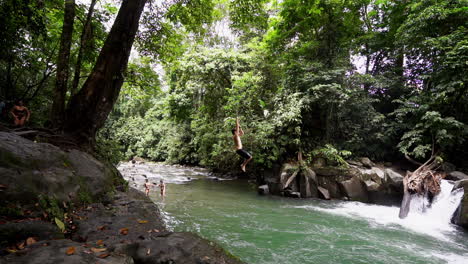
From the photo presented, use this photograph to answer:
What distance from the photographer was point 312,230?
761 centimetres

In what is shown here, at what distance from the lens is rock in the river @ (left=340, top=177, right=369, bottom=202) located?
11.8 m

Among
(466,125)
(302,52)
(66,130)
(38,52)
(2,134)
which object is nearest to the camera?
(2,134)

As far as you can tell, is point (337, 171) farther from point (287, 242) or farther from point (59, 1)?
point (59, 1)

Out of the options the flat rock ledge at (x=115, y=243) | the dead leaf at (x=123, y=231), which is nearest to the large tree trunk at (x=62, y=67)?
the flat rock ledge at (x=115, y=243)

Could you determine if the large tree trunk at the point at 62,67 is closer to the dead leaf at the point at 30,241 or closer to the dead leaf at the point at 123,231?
the dead leaf at the point at 123,231

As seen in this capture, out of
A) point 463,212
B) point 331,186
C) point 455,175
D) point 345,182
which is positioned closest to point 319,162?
point 331,186

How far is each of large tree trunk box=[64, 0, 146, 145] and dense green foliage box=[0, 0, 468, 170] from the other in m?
0.94

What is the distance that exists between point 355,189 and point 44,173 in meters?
12.3

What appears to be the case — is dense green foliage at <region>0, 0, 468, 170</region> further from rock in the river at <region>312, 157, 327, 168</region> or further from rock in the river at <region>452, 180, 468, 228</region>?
rock in the river at <region>452, 180, 468, 228</region>

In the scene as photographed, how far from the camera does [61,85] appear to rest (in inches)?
252

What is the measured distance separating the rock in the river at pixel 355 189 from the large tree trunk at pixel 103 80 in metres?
11.2

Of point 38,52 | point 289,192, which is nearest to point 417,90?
point 289,192

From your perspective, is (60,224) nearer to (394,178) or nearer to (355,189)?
(355,189)

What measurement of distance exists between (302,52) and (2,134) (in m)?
14.2
